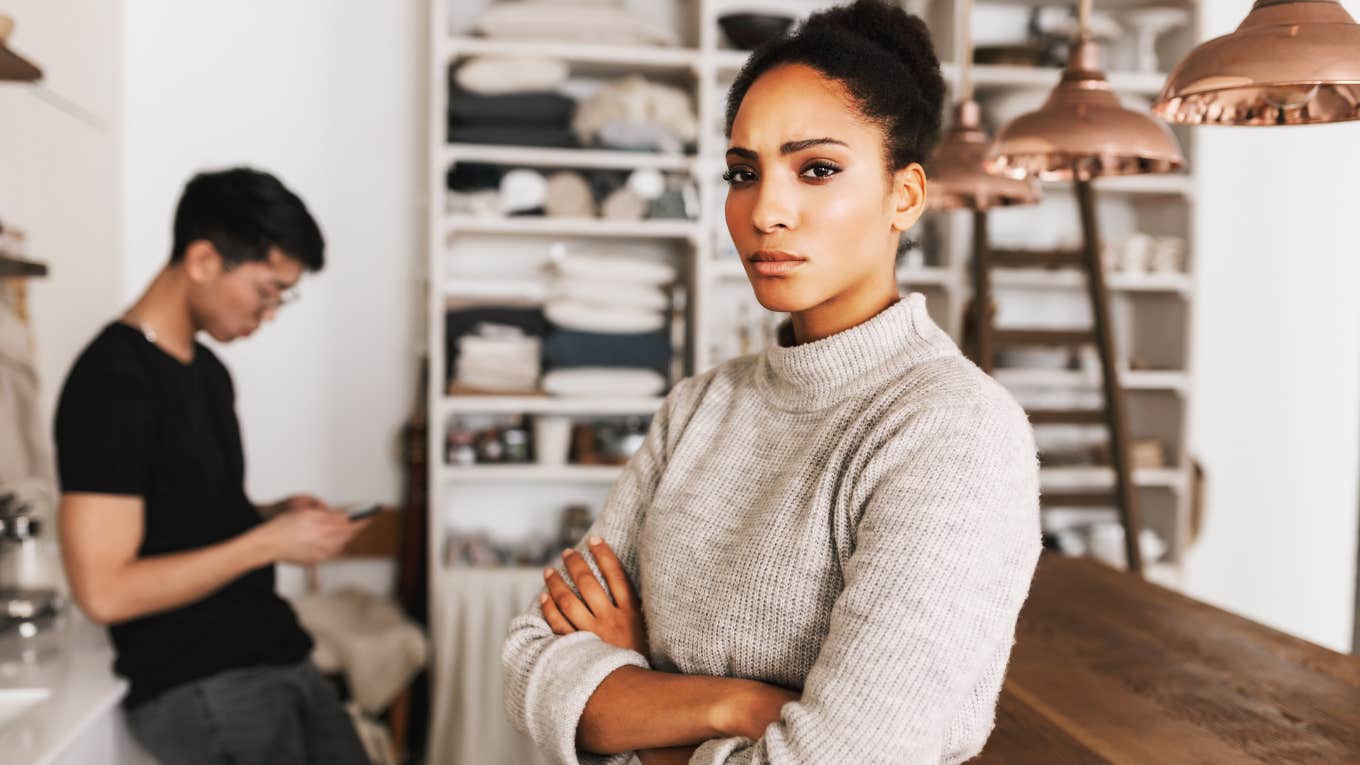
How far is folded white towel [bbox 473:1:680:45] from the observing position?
321cm

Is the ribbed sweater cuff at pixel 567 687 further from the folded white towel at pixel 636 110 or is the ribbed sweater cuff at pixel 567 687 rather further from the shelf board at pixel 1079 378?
the shelf board at pixel 1079 378

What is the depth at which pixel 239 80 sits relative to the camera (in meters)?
3.41

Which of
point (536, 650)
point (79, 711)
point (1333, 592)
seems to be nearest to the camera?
point (536, 650)

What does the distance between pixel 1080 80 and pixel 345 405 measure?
8.48ft

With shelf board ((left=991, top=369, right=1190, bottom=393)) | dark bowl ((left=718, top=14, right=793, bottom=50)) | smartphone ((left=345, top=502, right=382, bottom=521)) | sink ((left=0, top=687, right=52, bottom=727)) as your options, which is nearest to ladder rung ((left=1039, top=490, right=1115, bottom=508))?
shelf board ((left=991, top=369, right=1190, bottom=393))

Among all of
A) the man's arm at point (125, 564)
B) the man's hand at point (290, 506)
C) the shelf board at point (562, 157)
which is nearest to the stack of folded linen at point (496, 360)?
the shelf board at point (562, 157)

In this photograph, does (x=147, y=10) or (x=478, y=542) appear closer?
(x=147, y=10)

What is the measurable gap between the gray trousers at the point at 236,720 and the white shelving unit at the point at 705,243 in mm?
1186

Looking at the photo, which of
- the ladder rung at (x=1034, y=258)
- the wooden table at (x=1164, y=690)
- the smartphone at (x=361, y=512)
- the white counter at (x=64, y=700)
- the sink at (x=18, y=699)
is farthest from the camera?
the ladder rung at (x=1034, y=258)

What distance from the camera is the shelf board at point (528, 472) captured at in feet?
10.8

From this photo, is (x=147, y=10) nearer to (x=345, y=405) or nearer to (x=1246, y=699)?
(x=345, y=405)

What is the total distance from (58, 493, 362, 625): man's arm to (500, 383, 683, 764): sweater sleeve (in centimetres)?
84

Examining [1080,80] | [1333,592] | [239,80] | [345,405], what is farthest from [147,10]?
[1333,592]

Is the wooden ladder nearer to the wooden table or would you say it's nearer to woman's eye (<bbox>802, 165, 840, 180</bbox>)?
the wooden table
